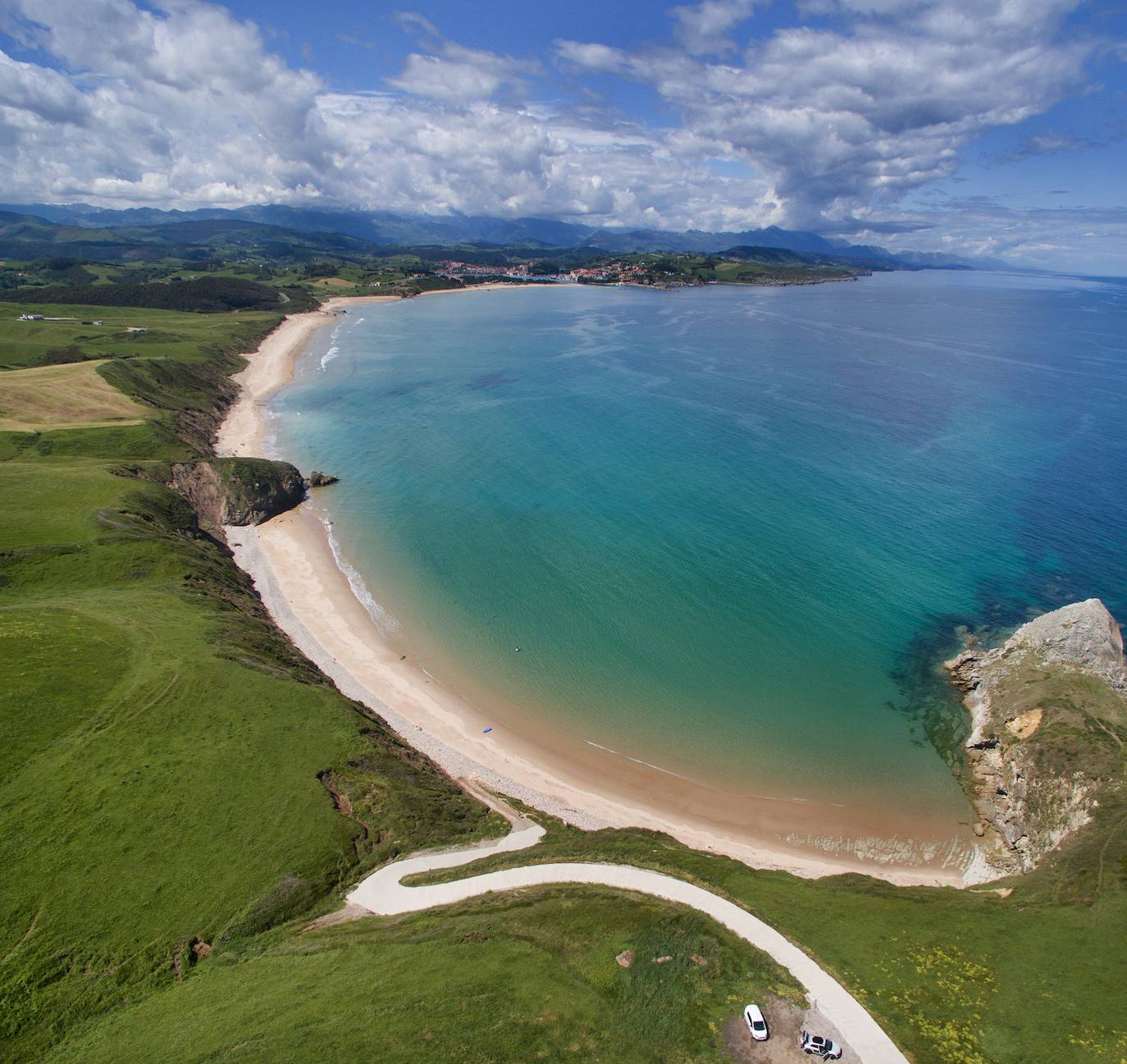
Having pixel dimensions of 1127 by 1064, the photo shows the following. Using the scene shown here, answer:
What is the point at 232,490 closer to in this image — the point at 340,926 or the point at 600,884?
the point at 340,926

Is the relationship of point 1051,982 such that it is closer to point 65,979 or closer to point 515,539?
point 65,979

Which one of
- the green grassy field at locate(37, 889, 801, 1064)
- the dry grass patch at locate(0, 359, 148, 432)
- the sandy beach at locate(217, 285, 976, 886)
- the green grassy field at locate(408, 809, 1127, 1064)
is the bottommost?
the sandy beach at locate(217, 285, 976, 886)

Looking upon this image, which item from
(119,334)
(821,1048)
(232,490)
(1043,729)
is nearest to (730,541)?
(1043,729)

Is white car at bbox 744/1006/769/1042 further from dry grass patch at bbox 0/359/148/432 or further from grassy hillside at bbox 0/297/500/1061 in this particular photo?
dry grass patch at bbox 0/359/148/432

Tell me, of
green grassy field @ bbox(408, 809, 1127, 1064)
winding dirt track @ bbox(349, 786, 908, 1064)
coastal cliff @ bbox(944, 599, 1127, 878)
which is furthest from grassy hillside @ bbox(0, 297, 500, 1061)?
coastal cliff @ bbox(944, 599, 1127, 878)

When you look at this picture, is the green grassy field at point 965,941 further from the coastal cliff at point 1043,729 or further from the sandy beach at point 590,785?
the sandy beach at point 590,785

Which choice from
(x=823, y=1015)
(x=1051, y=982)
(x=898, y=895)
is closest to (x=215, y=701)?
(x=823, y=1015)
